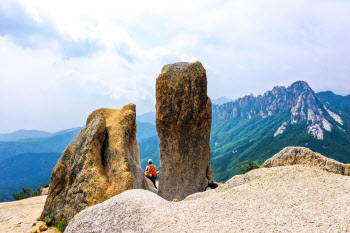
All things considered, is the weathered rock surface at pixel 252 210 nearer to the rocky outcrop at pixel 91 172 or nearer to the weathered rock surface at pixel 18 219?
the rocky outcrop at pixel 91 172

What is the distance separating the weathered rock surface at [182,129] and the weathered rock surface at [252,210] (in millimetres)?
6398

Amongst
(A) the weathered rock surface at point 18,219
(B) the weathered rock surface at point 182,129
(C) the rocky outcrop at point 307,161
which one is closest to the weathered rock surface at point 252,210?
(C) the rocky outcrop at point 307,161

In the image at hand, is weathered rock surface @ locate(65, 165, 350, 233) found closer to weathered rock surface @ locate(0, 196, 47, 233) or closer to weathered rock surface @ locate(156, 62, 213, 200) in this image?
weathered rock surface @ locate(0, 196, 47, 233)

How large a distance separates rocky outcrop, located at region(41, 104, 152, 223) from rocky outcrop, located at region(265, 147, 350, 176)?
315 inches

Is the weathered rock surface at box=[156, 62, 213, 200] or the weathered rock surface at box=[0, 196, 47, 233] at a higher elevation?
the weathered rock surface at box=[156, 62, 213, 200]

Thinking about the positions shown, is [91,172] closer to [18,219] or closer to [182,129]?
[18,219]

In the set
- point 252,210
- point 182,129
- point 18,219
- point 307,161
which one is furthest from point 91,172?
point 307,161

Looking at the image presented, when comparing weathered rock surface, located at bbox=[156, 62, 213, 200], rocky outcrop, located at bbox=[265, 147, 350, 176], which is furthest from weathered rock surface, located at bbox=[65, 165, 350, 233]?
weathered rock surface, located at bbox=[156, 62, 213, 200]

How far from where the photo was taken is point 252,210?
272 inches

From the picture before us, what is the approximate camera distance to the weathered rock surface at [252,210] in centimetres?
584

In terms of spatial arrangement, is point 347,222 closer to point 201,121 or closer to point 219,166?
point 201,121

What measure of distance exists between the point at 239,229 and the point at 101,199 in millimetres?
7591

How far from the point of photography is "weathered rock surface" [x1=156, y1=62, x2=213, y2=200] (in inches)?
606

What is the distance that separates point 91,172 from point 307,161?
437 inches
